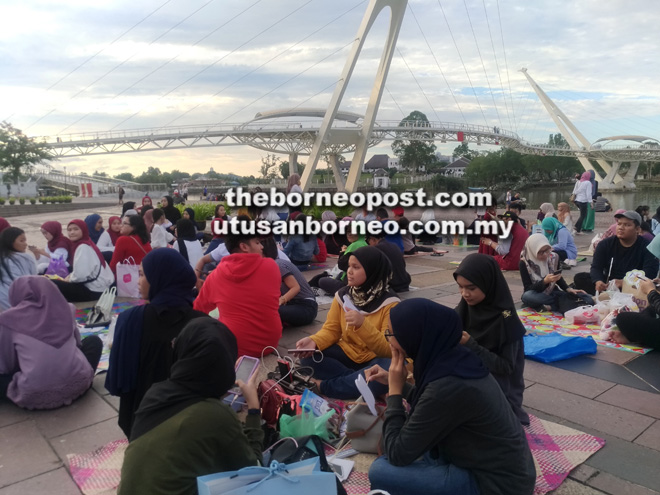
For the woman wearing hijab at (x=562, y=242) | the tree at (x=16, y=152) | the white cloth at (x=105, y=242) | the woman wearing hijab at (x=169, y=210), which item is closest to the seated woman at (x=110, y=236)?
the white cloth at (x=105, y=242)

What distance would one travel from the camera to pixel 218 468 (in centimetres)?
185

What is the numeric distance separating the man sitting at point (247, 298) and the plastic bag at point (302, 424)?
3.98 feet

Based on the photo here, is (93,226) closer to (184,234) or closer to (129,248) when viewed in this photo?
(129,248)

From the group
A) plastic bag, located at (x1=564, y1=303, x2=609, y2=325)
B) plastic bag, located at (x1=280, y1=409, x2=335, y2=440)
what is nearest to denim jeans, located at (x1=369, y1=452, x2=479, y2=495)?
plastic bag, located at (x1=280, y1=409, x2=335, y2=440)

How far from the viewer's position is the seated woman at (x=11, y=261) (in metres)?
4.88

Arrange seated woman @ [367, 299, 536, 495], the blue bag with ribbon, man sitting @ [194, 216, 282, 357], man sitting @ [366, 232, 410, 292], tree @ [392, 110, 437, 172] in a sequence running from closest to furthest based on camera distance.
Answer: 1. seated woman @ [367, 299, 536, 495]
2. man sitting @ [194, 216, 282, 357]
3. the blue bag with ribbon
4. man sitting @ [366, 232, 410, 292]
5. tree @ [392, 110, 437, 172]

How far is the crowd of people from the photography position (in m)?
1.85

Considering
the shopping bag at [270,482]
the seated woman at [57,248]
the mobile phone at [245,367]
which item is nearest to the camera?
the shopping bag at [270,482]

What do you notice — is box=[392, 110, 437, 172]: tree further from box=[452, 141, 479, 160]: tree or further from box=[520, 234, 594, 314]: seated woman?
box=[520, 234, 594, 314]: seated woman

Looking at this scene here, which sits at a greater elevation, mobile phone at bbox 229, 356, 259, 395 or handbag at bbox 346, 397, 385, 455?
mobile phone at bbox 229, 356, 259, 395

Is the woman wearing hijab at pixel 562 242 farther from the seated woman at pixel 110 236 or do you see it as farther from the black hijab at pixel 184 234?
the seated woman at pixel 110 236

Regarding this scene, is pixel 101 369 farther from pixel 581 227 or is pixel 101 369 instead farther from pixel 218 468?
pixel 581 227

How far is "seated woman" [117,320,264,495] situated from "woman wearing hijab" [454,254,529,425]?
149 cm

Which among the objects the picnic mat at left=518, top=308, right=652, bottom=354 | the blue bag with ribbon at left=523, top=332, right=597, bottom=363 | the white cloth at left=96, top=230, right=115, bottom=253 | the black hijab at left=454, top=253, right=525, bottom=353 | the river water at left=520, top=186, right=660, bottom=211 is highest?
the black hijab at left=454, top=253, right=525, bottom=353
